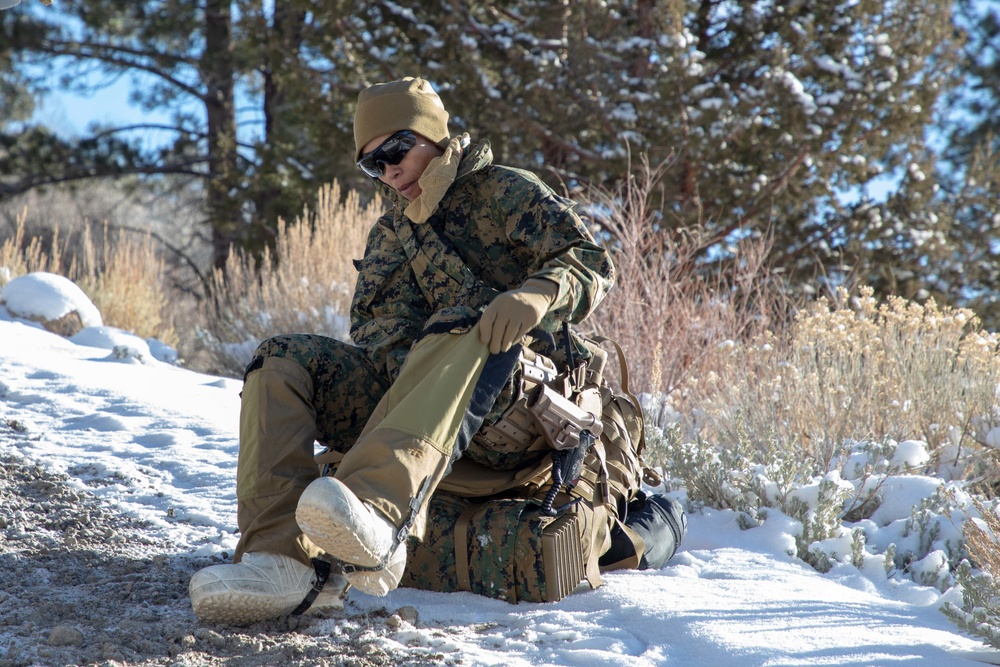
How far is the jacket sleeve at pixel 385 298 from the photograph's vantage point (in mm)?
2586

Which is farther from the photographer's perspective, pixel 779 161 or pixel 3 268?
pixel 779 161

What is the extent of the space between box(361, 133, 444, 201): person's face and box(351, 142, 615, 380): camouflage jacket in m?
0.06

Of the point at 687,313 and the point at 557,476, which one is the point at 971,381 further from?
Result: the point at 557,476

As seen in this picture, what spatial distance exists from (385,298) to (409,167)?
0.37 m

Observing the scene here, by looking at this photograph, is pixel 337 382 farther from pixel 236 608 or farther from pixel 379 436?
pixel 236 608

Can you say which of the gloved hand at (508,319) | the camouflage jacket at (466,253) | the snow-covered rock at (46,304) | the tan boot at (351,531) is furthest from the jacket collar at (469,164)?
the snow-covered rock at (46,304)

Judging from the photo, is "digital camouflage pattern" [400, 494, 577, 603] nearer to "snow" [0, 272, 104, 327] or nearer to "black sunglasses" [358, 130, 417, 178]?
"black sunglasses" [358, 130, 417, 178]

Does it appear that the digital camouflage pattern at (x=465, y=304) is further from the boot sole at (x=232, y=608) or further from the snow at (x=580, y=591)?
the boot sole at (x=232, y=608)

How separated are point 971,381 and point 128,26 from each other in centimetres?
1195

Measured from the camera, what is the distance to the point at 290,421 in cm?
230

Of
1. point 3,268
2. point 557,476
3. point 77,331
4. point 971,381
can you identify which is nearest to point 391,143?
point 557,476

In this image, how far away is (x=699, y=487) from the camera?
361cm

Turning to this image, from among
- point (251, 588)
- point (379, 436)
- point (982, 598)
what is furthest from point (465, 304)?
point (982, 598)

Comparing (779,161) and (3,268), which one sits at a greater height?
(779,161)
